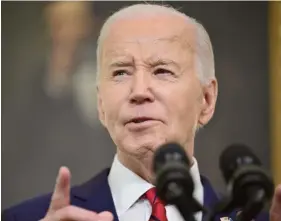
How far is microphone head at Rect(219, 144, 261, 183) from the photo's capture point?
57cm

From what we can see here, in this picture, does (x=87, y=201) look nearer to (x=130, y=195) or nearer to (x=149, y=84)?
(x=130, y=195)

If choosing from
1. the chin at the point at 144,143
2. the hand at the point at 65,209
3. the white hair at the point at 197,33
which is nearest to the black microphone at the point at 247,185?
the hand at the point at 65,209

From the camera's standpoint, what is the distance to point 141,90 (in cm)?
91

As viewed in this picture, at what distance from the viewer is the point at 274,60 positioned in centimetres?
115

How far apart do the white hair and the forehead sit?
0.06 ft

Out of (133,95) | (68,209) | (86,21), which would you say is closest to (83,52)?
(86,21)

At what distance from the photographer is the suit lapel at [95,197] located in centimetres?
93

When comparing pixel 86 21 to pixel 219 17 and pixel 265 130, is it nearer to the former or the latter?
pixel 219 17

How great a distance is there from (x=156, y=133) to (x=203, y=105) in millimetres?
165

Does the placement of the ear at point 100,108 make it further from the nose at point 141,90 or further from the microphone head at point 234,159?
the microphone head at point 234,159

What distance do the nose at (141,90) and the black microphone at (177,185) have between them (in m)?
0.34

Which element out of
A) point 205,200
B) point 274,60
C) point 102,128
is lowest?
point 205,200

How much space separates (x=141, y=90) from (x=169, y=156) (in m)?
0.34

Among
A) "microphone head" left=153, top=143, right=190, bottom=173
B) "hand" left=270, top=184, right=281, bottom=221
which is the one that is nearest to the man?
"hand" left=270, top=184, right=281, bottom=221
